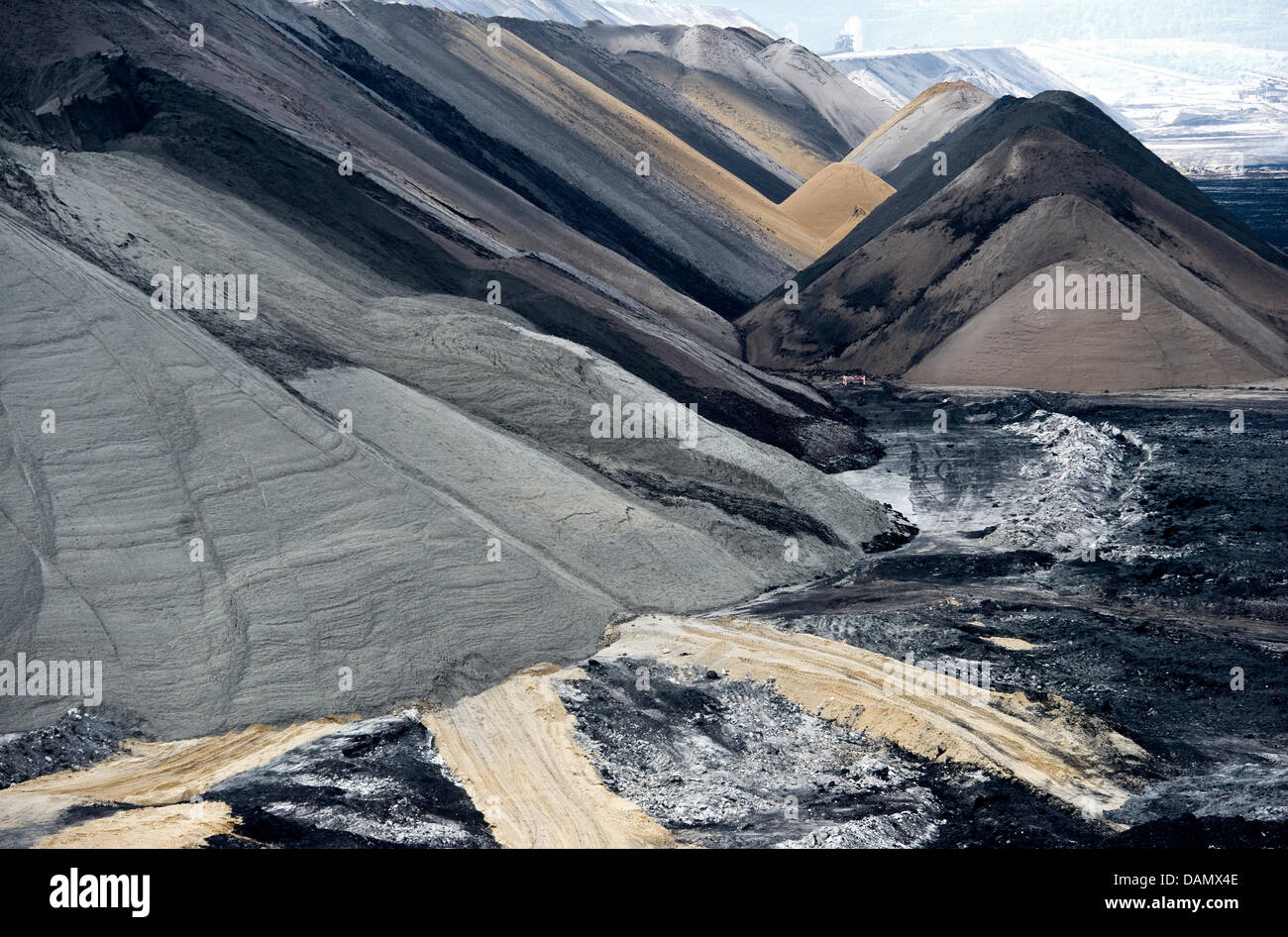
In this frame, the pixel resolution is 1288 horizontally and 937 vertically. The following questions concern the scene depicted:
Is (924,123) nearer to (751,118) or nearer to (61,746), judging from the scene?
(751,118)

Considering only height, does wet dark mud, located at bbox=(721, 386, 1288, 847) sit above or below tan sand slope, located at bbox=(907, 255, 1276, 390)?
below

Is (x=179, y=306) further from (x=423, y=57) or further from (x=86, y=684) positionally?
(x=423, y=57)

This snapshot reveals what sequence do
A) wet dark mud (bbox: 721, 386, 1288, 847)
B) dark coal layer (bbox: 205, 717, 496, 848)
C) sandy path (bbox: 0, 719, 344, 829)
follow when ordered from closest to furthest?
dark coal layer (bbox: 205, 717, 496, 848), sandy path (bbox: 0, 719, 344, 829), wet dark mud (bbox: 721, 386, 1288, 847)

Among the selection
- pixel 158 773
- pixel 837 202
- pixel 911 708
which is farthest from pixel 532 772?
pixel 837 202

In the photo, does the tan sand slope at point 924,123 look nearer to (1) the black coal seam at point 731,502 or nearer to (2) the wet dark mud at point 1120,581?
(2) the wet dark mud at point 1120,581

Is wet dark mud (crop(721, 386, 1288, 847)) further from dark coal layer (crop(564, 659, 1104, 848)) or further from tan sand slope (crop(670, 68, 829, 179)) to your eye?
tan sand slope (crop(670, 68, 829, 179))

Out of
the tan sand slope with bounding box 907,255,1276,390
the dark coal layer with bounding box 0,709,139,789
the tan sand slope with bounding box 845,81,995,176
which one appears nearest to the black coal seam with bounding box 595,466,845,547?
the dark coal layer with bounding box 0,709,139,789
